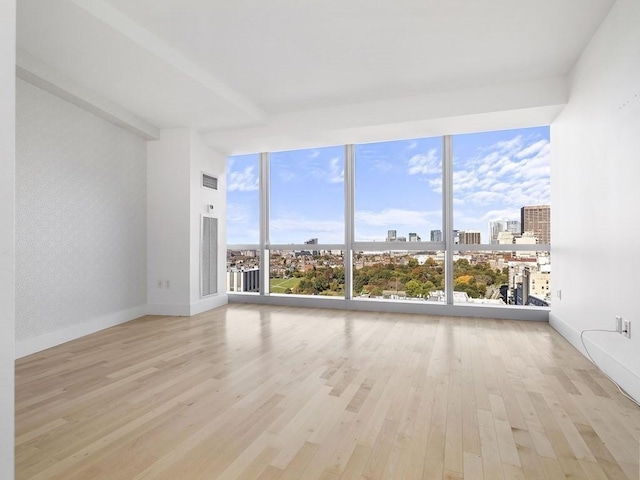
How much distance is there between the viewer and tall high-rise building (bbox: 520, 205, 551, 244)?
181 inches

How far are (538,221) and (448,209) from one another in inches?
44.6

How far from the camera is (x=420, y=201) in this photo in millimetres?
5309

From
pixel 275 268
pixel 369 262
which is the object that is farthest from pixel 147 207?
pixel 369 262

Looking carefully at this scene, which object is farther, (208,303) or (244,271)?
(244,271)

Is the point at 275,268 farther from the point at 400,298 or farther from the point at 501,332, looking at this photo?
the point at 501,332

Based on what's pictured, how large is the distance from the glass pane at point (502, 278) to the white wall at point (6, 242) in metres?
4.88

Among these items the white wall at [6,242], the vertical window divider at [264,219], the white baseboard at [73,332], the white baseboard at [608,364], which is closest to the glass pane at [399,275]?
the vertical window divider at [264,219]

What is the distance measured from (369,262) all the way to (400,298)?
0.72 metres

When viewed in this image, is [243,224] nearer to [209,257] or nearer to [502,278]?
[209,257]

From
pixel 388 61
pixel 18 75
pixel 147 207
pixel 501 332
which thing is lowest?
pixel 501 332

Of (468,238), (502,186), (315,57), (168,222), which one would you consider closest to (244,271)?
(168,222)

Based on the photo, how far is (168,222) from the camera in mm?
4988

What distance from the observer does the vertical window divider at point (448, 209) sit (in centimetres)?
510

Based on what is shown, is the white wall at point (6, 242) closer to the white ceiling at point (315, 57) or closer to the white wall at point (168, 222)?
the white ceiling at point (315, 57)
